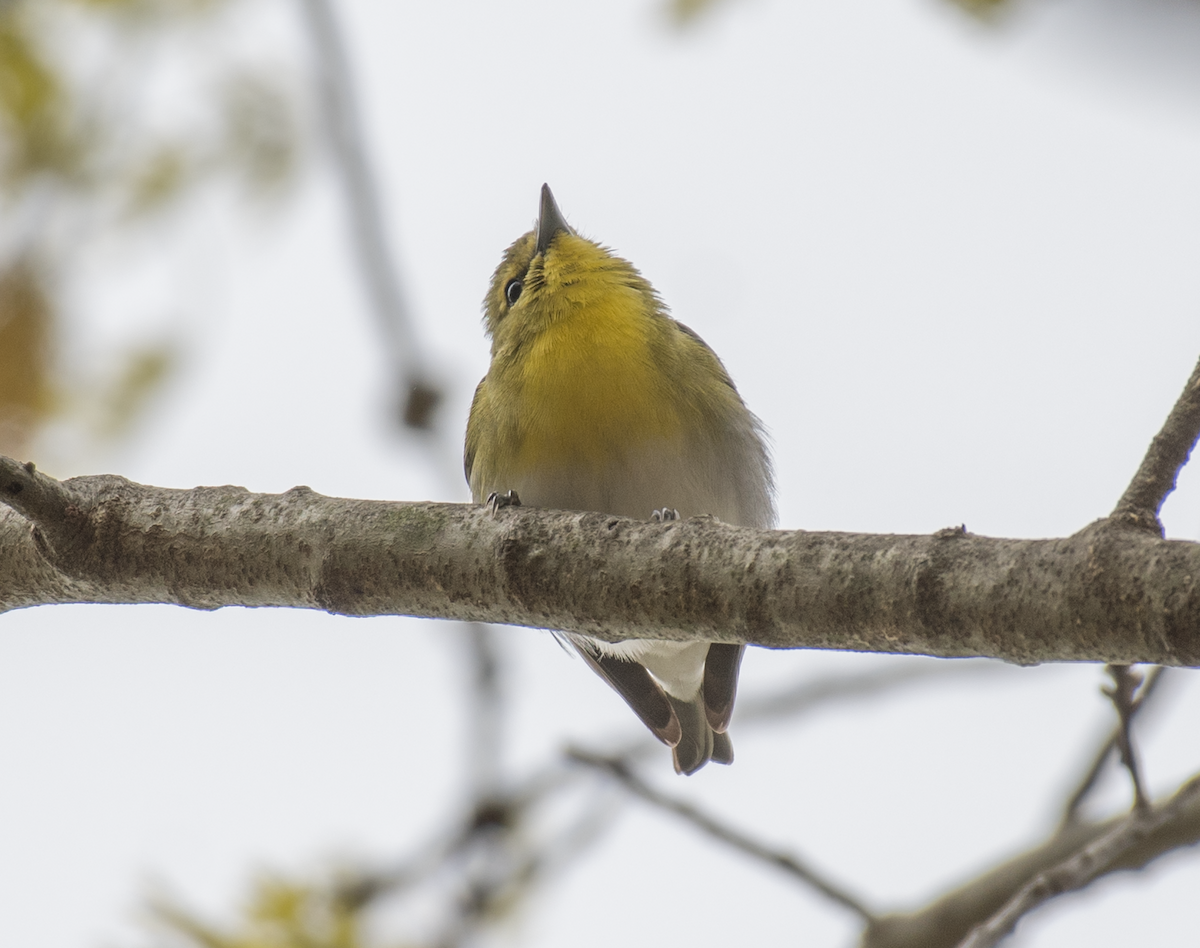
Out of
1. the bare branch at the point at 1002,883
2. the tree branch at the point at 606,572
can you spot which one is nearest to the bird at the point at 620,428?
the tree branch at the point at 606,572

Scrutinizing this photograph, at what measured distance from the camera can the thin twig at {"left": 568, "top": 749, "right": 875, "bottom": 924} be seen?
11.8ft

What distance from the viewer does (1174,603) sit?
1921 mm

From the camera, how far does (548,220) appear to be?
5402 mm

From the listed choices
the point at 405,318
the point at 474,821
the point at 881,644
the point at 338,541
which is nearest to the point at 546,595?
the point at 338,541

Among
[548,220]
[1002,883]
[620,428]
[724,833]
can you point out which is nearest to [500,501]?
[620,428]

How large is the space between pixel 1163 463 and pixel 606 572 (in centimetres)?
114

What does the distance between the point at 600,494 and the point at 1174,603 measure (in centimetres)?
Result: 266

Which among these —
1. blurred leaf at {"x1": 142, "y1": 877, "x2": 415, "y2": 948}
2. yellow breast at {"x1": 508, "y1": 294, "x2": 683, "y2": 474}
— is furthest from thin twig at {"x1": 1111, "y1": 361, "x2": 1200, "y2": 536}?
blurred leaf at {"x1": 142, "y1": 877, "x2": 415, "y2": 948}

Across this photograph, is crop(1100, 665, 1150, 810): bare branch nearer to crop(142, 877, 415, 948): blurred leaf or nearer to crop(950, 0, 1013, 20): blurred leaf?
crop(950, 0, 1013, 20): blurred leaf

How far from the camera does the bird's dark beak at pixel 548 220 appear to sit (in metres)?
5.36

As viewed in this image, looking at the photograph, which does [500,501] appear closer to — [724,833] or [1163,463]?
[724,833]

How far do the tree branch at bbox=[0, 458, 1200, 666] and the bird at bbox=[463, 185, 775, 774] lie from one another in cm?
107

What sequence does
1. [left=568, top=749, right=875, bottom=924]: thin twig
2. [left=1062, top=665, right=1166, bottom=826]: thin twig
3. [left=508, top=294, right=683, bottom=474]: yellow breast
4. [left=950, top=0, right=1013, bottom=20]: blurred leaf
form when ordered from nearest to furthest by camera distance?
[left=950, top=0, right=1013, bottom=20]: blurred leaf < [left=568, top=749, right=875, bottom=924]: thin twig < [left=1062, top=665, right=1166, bottom=826]: thin twig < [left=508, top=294, right=683, bottom=474]: yellow breast

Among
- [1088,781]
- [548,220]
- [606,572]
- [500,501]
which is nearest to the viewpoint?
[606,572]
